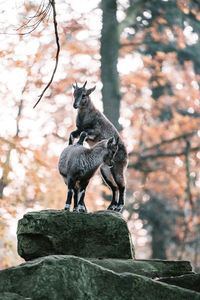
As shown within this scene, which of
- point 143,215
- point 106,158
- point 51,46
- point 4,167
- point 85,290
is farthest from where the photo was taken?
point 143,215

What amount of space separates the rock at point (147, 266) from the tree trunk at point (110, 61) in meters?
8.73

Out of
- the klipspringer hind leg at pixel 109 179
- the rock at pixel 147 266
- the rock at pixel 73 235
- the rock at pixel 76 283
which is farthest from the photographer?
the klipspringer hind leg at pixel 109 179

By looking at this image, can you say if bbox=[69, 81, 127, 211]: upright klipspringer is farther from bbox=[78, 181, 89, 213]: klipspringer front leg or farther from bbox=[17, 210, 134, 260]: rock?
bbox=[17, 210, 134, 260]: rock

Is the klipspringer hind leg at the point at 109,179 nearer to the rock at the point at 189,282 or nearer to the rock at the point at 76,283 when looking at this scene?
the rock at the point at 189,282

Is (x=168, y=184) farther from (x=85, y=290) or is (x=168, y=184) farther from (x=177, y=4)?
(x=85, y=290)

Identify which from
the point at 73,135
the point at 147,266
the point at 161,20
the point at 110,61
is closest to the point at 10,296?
the point at 147,266

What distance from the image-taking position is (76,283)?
18.9 ft

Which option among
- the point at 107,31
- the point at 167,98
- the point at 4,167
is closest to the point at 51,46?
the point at 107,31

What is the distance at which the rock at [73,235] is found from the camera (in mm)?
7250

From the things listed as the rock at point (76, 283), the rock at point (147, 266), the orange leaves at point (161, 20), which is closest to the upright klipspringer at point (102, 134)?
the rock at point (147, 266)

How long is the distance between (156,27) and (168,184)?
7098mm

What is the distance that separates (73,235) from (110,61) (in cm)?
1044

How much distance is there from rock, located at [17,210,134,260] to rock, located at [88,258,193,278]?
14.7 inches

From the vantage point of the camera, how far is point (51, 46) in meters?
17.0
